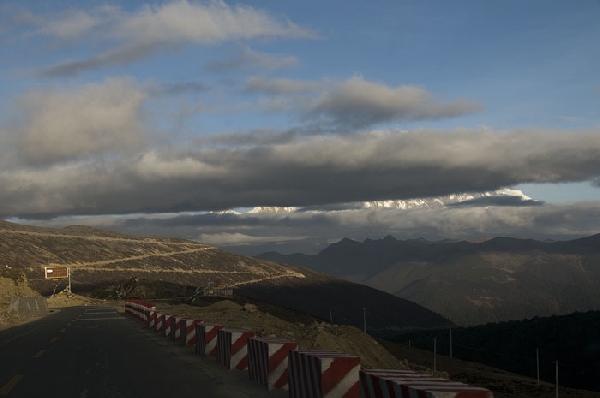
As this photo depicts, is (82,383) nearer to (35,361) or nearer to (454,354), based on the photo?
(35,361)

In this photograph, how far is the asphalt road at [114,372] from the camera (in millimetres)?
13469

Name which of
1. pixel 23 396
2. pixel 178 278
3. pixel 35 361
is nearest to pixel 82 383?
pixel 23 396

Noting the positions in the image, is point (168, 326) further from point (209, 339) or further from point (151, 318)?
point (209, 339)

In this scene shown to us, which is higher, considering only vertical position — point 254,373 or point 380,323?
point 254,373

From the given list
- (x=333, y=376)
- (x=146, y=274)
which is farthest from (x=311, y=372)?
(x=146, y=274)

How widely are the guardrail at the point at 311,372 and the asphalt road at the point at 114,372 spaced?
1.22 ft

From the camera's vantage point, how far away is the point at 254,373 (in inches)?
592

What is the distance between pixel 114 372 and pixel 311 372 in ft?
23.7

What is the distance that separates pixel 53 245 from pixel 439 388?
7640 inches

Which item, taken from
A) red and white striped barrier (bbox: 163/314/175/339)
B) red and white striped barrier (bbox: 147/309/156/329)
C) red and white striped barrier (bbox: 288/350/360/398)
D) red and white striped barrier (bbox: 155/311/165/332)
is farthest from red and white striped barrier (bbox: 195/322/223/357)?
red and white striped barrier (bbox: 147/309/156/329)

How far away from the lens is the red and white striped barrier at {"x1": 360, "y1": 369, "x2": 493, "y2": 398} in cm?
770

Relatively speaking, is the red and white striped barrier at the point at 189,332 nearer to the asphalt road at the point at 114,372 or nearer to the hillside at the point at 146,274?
the asphalt road at the point at 114,372

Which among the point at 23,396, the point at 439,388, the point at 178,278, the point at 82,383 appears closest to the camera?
the point at 439,388

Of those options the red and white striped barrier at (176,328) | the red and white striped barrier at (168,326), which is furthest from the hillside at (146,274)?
the red and white striped barrier at (176,328)
